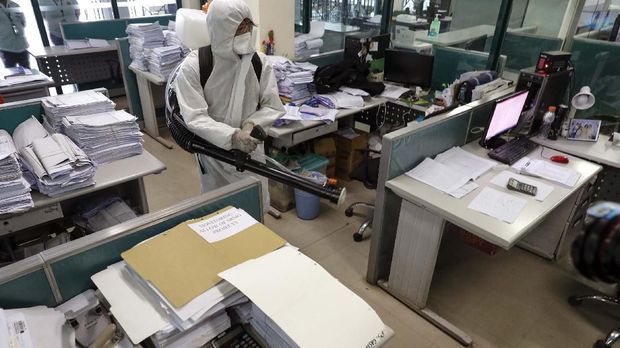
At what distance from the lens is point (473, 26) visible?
153 inches

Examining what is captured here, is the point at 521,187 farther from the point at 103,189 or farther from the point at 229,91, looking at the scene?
the point at 103,189

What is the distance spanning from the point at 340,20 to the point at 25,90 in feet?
11.8

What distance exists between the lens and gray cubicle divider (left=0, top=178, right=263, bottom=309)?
3.12 ft

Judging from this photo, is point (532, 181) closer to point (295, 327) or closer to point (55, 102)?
point (295, 327)

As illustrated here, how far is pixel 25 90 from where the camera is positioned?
3291 mm

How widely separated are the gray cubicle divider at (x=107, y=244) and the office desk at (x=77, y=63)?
4.13 meters

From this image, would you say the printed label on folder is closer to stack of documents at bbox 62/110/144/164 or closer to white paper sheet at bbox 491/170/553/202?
stack of documents at bbox 62/110/144/164

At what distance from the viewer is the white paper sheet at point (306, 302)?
0.86m

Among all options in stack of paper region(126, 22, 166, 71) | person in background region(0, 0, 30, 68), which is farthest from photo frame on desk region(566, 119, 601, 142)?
person in background region(0, 0, 30, 68)

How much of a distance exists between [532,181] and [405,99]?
142cm

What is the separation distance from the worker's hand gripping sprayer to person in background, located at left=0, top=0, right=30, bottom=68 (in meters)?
3.64

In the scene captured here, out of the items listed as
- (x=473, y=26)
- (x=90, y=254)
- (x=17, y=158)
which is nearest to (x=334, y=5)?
(x=473, y=26)

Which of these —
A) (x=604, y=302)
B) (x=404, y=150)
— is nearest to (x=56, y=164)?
(x=404, y=150)

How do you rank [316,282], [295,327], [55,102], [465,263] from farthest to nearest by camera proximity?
[465,263] → [55,102] → [316,282] → [295,327]
